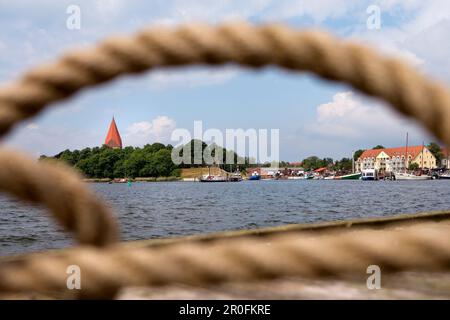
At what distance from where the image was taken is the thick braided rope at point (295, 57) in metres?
0.69

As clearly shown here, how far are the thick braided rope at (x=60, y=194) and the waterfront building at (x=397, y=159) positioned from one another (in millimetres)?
103780

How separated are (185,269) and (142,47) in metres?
0.35

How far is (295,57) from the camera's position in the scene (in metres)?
0.69

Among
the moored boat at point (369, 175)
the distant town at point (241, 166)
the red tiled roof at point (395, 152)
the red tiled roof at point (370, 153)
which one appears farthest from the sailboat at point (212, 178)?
the moored boat at point (369, 175)

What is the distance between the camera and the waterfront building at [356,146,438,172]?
99.9 metres

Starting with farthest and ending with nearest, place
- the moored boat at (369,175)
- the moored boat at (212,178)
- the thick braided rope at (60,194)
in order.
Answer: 1. the moored boat at (212,178)
2. the moored boat at (369,175)
3. the thick braided rope at (60,194)

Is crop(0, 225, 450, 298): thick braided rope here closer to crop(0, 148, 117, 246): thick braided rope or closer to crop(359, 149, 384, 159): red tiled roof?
crop(0, 148, 117, 246): thick braided rope

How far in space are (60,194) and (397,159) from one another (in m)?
109

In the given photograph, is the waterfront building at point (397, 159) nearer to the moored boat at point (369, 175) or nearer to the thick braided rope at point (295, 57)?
the moored boat at point (369, 175)

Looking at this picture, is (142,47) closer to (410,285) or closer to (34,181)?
(34,181)

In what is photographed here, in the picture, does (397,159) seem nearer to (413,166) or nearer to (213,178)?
(413,166)

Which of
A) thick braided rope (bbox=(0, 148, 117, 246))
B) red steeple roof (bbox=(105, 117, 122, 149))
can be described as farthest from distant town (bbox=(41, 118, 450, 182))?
thick braided rope (bbox=(0, 148, 117, 246))

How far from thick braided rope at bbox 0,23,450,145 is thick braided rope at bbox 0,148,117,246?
0.22 metres
